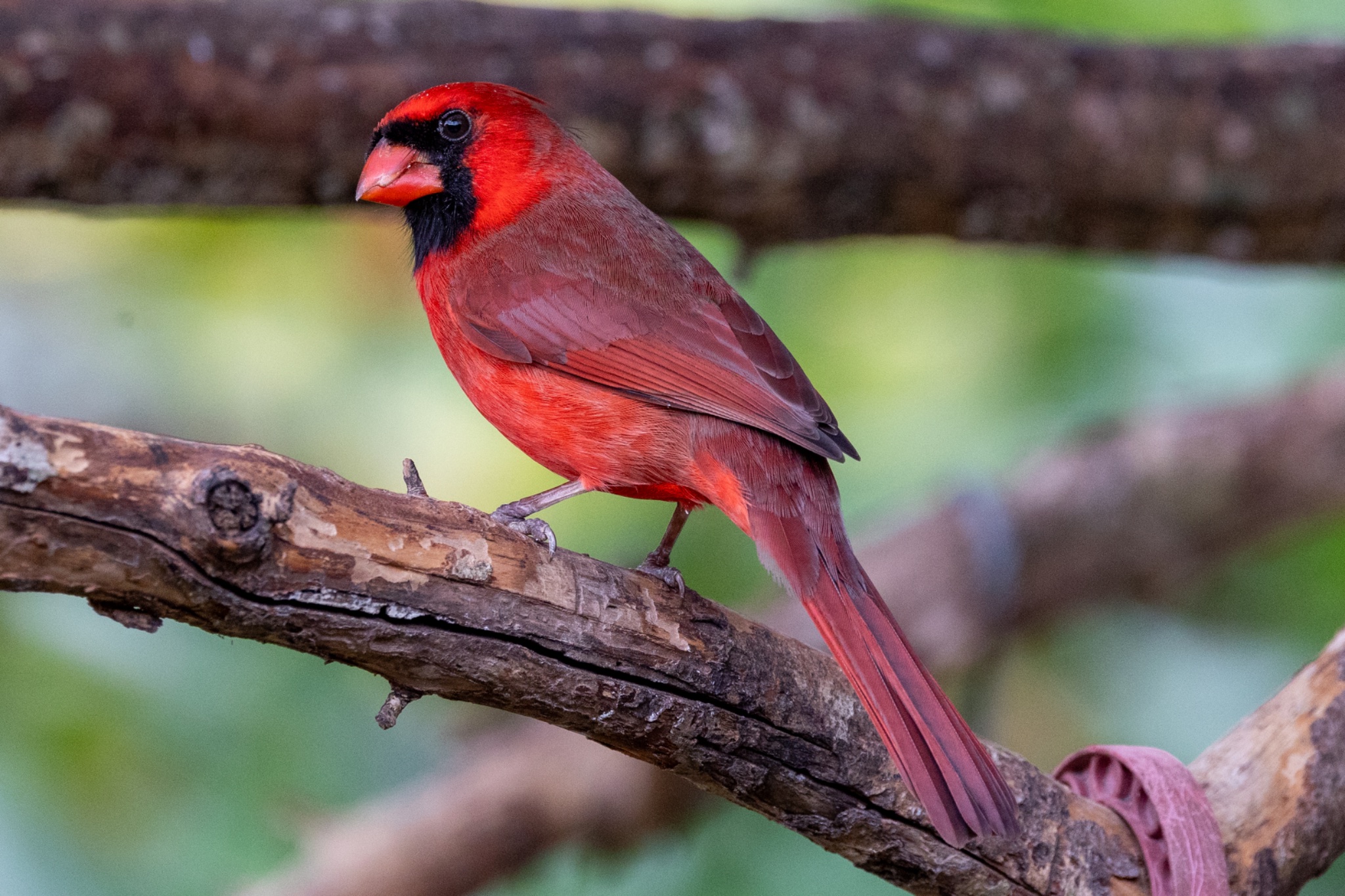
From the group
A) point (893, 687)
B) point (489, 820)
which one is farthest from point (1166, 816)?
point (489, 820)

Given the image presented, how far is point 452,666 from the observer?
75.5 inches

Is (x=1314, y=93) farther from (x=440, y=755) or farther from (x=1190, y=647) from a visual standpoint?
(x=440, y=755)

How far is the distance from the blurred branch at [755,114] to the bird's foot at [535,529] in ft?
6.09

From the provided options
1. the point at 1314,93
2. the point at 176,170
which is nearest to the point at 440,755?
the point at 176,170

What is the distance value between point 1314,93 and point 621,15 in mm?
2349

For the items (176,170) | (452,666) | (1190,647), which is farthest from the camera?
(1190,647)

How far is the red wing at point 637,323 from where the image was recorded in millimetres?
2455

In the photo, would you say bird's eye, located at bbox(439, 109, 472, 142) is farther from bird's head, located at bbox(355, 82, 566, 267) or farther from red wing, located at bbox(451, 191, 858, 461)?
red wing, located at bbox(451, 191, 858, 461)

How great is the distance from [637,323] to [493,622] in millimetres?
829

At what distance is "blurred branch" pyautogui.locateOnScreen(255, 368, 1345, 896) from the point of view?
5113mm

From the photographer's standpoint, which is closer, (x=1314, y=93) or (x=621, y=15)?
(x=621, y=15)

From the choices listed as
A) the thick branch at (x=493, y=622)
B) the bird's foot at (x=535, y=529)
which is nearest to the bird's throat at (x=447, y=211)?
the bird's foot at (x=535, y=529)

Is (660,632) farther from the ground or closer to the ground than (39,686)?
farther from the ground

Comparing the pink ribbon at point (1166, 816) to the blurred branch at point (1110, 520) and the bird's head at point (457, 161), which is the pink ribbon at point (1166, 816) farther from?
the blurred branch at point (1110, 520)
